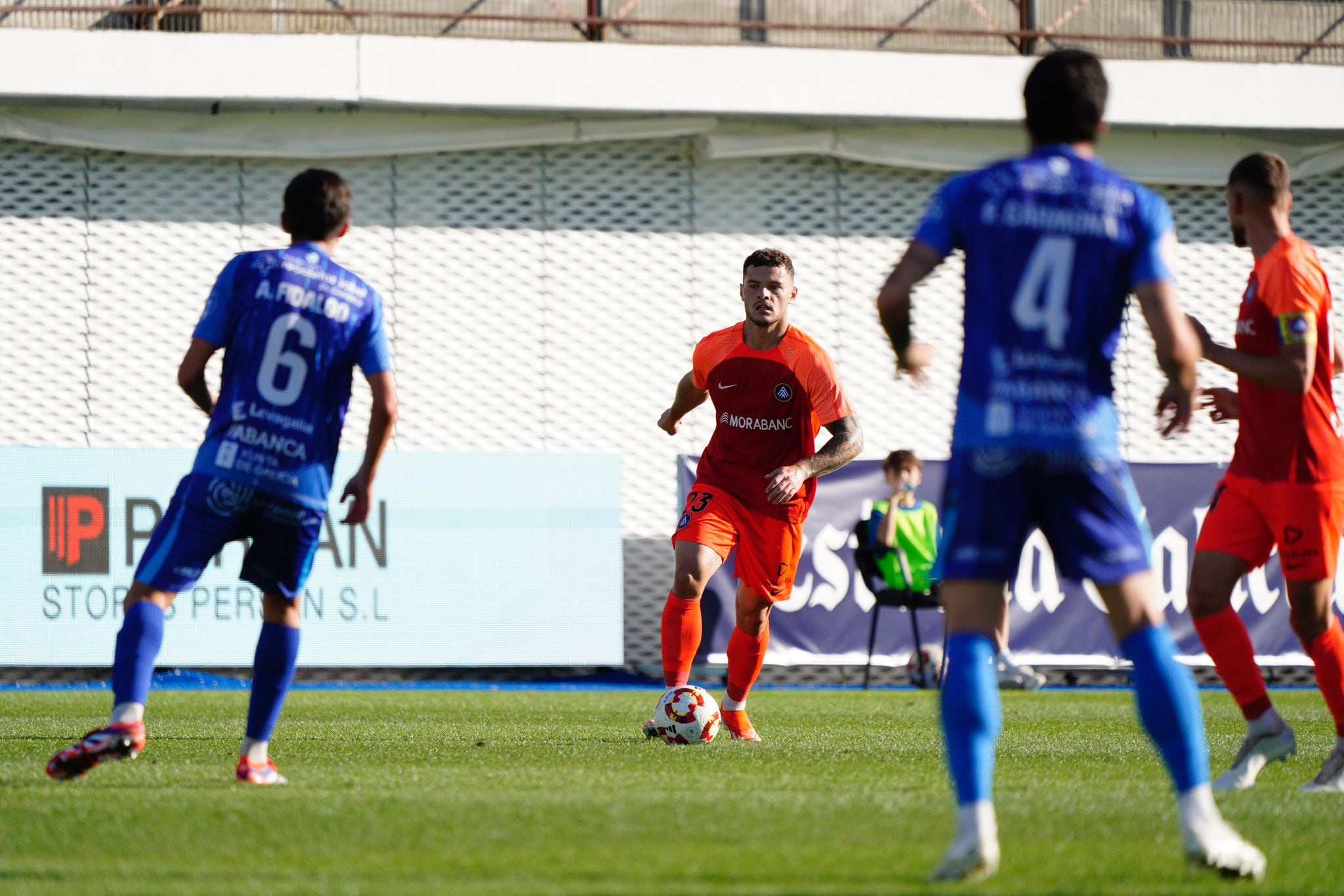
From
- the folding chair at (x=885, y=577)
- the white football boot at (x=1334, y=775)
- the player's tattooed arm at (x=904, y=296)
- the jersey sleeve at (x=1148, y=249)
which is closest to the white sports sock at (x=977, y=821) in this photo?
the player's tattooed arm at (x=904, y=296)

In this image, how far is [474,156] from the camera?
640 inches

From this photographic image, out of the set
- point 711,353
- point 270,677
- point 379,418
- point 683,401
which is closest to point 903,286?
point 379,418

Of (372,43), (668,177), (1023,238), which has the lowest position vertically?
(1023,238)

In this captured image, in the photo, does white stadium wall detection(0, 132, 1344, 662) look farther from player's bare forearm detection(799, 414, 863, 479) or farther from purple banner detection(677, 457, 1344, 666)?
player's bare forearm detection(799, 414, 863, 479)

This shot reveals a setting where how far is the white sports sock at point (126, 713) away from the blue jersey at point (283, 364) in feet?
2.50

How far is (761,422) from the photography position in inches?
312

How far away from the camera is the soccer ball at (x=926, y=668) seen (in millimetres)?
13469

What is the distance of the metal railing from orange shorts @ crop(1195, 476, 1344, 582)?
36.4 feet

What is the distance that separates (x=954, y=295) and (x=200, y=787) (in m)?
12.8

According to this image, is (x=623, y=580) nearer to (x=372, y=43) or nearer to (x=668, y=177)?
(x=668, y=177)

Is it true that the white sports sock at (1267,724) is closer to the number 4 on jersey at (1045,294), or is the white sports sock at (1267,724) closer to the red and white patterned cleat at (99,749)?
the number 4 on jersey at (1045,294)

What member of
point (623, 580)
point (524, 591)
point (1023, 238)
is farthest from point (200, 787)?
point (623, 580)

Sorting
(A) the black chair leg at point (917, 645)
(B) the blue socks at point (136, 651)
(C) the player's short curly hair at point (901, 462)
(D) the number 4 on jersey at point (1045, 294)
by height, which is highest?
(D) the number 4 on jersey at point (1045, 294)

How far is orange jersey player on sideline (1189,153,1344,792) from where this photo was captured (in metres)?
5.54
